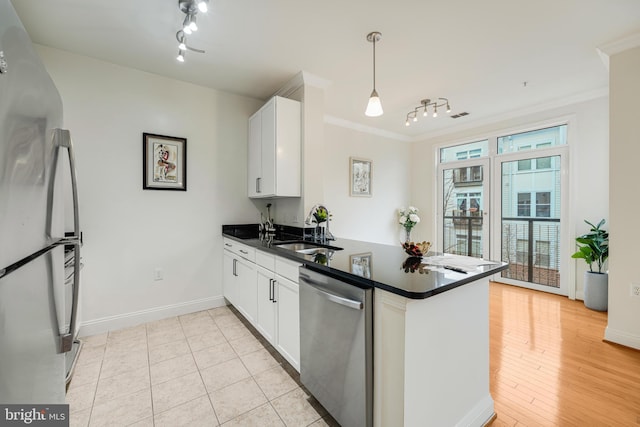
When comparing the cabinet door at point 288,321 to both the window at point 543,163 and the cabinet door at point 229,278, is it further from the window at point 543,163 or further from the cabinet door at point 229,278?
the window at point 543,163

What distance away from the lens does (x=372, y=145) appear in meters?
4.83

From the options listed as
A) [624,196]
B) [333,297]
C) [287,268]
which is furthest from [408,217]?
[333,297]

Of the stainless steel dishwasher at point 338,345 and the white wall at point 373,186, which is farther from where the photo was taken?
the white wall at point 373,186

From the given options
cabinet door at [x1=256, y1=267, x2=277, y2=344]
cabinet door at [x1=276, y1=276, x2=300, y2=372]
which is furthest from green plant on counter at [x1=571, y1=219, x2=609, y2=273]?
cabinet door at [x1=256, y1=267, x2=277, y2=344]

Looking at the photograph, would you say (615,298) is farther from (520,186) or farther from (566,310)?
(520,186)

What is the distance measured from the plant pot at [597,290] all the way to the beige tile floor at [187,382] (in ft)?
11.6

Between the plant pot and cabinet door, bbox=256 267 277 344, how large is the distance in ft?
12.1

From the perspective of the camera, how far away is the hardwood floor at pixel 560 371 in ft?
5.20

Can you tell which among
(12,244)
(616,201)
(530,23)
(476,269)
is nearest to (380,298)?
(476,269)

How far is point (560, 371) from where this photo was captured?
1987mm

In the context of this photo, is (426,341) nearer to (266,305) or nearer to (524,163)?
(266,305)

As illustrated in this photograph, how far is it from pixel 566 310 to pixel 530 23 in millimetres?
3109

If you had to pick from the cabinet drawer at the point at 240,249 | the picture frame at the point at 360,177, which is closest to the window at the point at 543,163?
the picture frame at the point at 360,177

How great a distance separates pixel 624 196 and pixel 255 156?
3599mm
